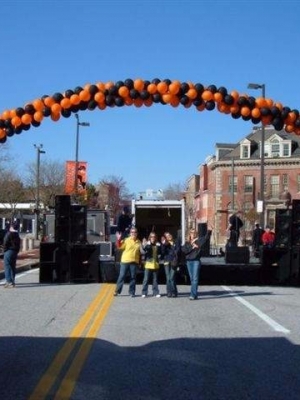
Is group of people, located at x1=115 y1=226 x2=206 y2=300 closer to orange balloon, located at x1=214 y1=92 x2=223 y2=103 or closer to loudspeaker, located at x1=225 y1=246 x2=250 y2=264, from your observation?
orange balloon, located at x1=214 y1=92 x2=223 y2=103

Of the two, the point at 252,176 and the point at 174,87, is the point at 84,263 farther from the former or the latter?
the point at 252,176

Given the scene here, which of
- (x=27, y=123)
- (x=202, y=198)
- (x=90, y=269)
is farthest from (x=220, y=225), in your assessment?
(x=27, y=123)

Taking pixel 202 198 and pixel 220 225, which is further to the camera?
pixel 202 198

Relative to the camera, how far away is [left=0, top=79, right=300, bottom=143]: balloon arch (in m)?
15.6

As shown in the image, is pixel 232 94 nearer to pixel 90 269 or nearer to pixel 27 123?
pixel 27 123

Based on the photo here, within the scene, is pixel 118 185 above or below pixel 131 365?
above

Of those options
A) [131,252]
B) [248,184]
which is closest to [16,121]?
[131,252]

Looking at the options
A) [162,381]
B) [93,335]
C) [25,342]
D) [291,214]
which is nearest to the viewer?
[162,381]

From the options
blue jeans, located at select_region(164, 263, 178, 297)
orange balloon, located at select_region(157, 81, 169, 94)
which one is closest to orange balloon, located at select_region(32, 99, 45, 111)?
orange balloon, located at select_region(157, 81, 169, 94)

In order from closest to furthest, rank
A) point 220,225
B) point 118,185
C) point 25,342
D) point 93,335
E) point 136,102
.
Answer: point 25,342
point 93,335
point 136,102
point 220,225
point 118,185

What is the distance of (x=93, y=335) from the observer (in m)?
10.1

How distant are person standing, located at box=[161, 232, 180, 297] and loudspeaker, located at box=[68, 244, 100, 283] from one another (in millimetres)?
3751

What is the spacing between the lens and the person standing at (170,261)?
16422 millimetres

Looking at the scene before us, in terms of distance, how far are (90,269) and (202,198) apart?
7256cm
